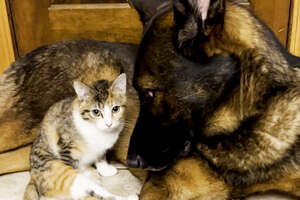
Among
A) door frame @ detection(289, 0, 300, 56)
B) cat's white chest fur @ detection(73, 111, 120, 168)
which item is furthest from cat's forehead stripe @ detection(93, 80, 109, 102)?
door frame @ detection(289, 0, 300, 56)

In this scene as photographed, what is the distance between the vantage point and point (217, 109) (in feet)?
4.44

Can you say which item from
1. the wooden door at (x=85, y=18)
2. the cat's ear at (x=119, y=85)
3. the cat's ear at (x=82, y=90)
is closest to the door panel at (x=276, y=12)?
the wooden door at (x=85, y=18)

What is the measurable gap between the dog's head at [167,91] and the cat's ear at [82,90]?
1.11 feet

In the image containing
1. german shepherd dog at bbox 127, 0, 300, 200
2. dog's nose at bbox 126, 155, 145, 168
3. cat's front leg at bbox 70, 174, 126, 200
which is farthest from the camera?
cat's front leg at bbox 70, 174, 126, 200

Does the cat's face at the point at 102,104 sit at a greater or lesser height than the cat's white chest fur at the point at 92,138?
greater

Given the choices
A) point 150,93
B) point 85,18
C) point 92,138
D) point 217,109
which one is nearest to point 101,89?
point 92,138

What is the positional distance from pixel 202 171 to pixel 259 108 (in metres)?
0.33

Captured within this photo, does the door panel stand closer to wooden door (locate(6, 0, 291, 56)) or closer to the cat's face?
wooden door (locate(6, 0, 291, 56))

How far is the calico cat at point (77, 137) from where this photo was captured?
1575 mm

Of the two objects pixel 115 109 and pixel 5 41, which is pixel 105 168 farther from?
pixel 5 41

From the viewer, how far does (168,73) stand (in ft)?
4.33

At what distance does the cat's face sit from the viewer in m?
1.63

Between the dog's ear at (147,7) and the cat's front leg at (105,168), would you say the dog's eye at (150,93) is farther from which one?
the cat's front leg at (105,168)

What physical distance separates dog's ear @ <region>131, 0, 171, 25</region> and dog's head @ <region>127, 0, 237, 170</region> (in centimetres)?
16
